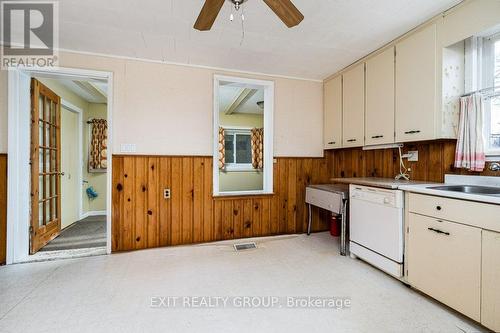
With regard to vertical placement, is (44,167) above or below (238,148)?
below

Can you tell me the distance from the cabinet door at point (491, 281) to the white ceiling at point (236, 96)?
3267 millimetres

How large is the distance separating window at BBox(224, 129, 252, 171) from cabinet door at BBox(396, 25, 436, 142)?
152 inches

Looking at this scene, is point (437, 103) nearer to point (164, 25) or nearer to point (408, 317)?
point (408, 317)

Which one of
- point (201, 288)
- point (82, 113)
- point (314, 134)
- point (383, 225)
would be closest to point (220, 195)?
point (201, 288)

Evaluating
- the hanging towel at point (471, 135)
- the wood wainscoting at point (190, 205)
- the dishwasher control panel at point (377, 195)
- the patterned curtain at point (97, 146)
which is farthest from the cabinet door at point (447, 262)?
the patterned curtain at point (97, 146)

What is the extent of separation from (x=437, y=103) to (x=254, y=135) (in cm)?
404

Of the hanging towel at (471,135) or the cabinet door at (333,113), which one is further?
the cabinet door at (333,113)

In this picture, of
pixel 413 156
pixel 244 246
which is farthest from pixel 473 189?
pixel 244 246

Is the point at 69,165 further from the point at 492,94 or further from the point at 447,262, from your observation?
the point at 492,94

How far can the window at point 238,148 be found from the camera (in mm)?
5871

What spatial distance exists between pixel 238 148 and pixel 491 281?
16.3ft

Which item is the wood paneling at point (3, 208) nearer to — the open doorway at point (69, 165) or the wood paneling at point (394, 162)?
the open doorway at point (69, 165)

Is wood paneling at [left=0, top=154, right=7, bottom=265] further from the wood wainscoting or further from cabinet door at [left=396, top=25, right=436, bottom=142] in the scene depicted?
cabinet door at [left=396, top=25, right=436, bottom=142]

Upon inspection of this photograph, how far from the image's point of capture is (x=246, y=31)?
233 cm
